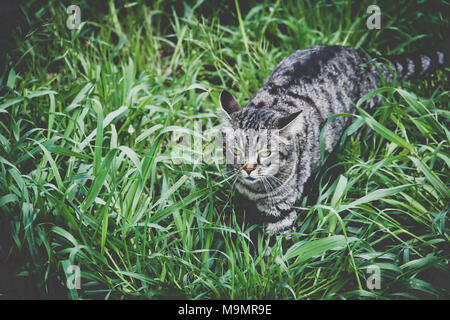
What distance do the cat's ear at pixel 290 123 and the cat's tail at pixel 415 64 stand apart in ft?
3.38

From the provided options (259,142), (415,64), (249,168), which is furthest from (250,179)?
(415,64)

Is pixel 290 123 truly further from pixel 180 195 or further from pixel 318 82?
pixel 180 195

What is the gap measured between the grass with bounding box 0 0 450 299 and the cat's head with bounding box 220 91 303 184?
0.22 metres

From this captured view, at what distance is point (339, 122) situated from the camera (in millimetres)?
2346

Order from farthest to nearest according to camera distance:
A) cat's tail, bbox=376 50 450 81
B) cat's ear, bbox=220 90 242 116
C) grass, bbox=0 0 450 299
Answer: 1. cat's tail, bbox=376 50 450 81
2. cat's ear, bbox=220 90 242 116
3. grass, bbox=0 0 450 299

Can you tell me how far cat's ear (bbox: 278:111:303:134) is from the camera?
179cm

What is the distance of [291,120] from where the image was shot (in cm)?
180

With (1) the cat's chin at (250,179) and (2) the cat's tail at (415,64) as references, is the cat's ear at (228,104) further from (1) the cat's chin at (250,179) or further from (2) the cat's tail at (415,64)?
(2) the cat's tail at (415,64)

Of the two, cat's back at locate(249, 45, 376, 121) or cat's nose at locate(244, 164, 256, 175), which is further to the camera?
cat's back at locate(249, 45, 376, 121)

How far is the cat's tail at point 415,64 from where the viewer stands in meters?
2.57

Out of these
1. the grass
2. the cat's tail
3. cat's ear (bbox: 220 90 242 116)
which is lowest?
the grass

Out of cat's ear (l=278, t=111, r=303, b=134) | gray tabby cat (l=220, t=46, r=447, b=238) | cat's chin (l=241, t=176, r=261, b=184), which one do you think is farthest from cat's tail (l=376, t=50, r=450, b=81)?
cat's chin (l=241, t=176, r=261, b=184)

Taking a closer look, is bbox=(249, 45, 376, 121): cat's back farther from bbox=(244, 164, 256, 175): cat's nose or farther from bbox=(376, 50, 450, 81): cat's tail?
bbox=(244, 164, 256, 175): cat's nose
